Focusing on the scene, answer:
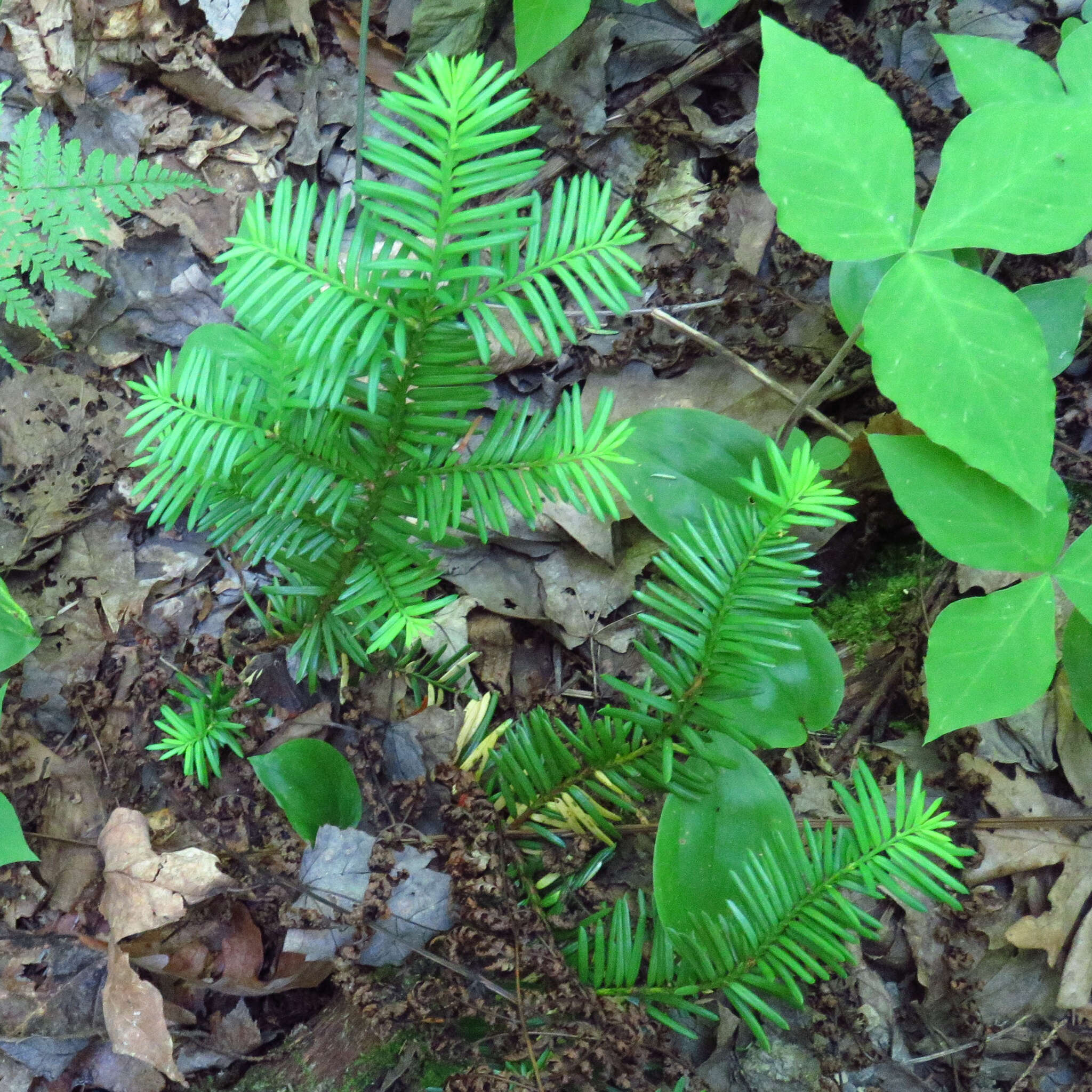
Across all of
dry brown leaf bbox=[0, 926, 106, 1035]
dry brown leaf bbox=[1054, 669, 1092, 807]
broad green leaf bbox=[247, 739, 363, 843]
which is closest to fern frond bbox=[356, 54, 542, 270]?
broad green leaf bbox=[247, 739, 363, 843]

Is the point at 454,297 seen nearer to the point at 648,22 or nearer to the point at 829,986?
the point at 829,986

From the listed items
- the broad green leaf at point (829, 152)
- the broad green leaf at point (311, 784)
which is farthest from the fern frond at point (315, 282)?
the broad green leaf at point (829, 152)

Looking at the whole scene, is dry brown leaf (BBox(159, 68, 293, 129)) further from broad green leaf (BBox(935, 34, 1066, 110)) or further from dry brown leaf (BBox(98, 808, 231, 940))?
dry brown leaf (BBox(98, 808, 231, 940))

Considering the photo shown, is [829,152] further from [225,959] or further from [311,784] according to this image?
[225,959]

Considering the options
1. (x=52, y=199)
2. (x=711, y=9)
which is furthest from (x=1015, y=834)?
(x=52, y=199)

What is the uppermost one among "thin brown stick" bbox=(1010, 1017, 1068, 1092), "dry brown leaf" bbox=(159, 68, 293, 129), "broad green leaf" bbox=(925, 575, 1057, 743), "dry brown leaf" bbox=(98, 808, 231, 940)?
"dry brown leaf" bbox=(159, 68, 293, 129)

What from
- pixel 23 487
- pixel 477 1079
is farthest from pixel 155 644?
pixel 477 1079

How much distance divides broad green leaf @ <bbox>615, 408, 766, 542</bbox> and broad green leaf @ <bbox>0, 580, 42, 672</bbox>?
1.26m

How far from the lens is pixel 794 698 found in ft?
5.13

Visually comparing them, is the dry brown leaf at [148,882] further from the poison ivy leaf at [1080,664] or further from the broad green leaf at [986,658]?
the poison ivy leaf at [1080,664]

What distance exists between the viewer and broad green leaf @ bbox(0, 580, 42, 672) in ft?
5.25

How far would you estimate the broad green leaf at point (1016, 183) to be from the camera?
1.47m

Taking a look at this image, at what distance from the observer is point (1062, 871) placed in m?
1.71

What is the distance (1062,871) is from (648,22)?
7.63 feet
